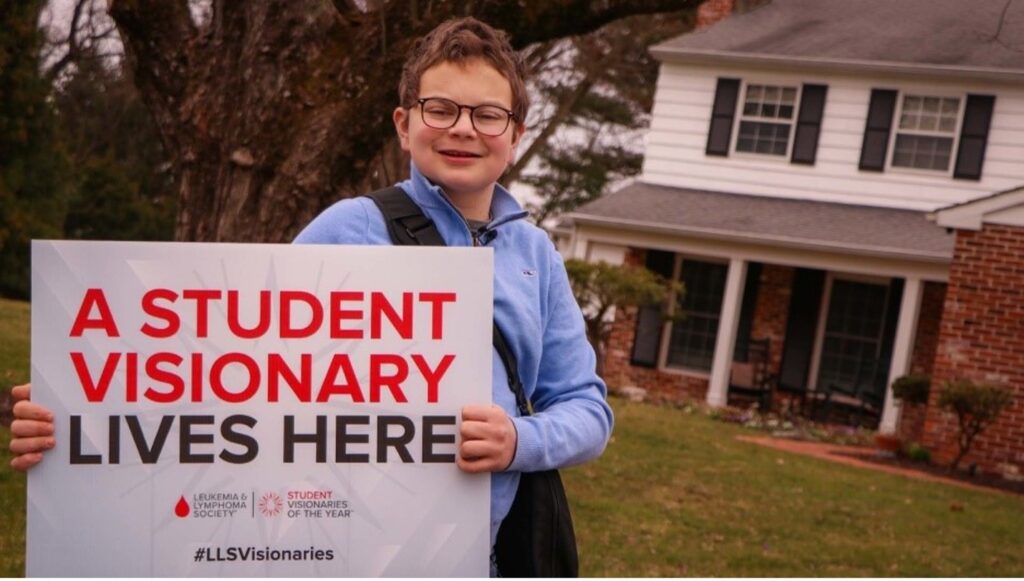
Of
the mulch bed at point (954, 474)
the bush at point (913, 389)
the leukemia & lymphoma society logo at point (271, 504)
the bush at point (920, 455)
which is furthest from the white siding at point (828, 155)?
the leukemia & lymphoma society logo at point (271, 504)

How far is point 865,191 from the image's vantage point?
1775 centimetres

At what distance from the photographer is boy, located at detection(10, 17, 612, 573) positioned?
2232 mm

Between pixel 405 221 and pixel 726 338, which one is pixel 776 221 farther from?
pixel 405 221

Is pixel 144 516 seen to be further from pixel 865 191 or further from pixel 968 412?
pixel 865 191

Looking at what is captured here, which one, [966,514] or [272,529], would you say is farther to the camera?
[966,514]

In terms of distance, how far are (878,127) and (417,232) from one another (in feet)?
53.3

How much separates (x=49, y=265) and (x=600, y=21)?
4068mm

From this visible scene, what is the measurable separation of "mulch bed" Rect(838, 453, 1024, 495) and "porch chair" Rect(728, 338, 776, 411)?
421 centimetres

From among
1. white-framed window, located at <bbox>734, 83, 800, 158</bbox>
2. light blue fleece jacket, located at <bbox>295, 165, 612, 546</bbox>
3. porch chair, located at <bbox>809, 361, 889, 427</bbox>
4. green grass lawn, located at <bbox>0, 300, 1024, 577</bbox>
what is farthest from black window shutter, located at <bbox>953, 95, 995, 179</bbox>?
light blue fleece jacket, located at <bbox>295, 165, 612, 546</bbox>

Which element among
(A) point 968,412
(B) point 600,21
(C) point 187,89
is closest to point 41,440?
(C) point 187,89

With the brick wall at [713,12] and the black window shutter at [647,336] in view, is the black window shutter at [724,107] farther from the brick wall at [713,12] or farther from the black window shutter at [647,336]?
the black window shutter at [647,336]

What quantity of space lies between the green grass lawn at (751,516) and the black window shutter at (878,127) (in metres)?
6.95

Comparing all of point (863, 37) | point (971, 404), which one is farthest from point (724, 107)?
point (971, 404)

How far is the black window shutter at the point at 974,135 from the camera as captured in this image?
1669 cm
